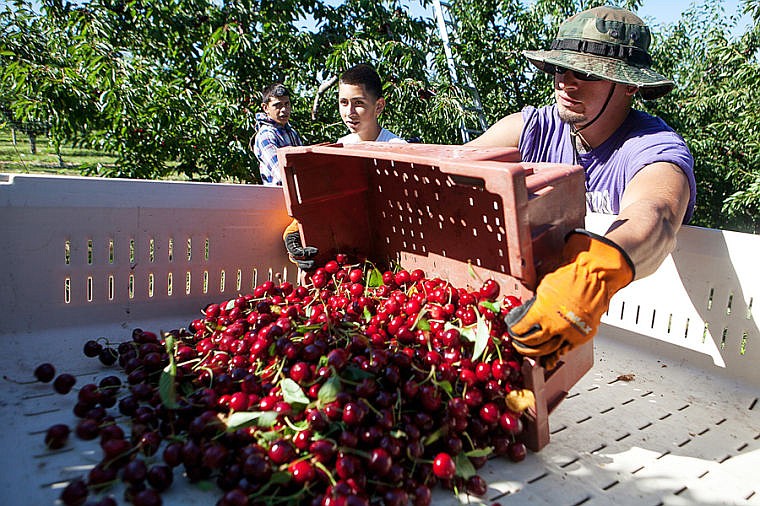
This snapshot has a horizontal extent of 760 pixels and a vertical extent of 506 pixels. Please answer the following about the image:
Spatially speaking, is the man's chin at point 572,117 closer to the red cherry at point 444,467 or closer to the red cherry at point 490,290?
the red cherry at point 490,290

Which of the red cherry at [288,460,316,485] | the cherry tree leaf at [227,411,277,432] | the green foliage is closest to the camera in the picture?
the red cherry at [288,460,316,485]

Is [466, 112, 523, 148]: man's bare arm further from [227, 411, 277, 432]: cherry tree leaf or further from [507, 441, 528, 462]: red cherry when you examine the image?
[227, 411, 277, 432]: cherry tree leaf

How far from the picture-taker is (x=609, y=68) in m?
1.89

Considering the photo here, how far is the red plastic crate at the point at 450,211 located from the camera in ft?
4.48

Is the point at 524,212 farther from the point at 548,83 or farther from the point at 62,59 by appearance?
the point at 548,83

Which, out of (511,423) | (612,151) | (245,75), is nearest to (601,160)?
(612,151)

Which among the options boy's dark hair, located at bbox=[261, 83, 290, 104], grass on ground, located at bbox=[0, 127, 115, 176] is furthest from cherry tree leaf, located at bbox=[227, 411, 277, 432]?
grass on ground, located at bbox=[0, 127, 115, 176]

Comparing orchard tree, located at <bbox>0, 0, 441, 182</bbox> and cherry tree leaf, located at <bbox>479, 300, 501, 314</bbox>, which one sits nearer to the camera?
cherry tree leaf, located at <bbox>479, 300, 501, 314</bbox>

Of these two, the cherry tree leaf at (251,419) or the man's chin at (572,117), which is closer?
the cherry tree leaf at (251,419)

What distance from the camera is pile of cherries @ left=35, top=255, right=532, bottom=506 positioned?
1.16 meters

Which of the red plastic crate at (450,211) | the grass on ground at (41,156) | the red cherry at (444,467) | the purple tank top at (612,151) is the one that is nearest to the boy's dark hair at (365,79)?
the purple tank top at (612,151)

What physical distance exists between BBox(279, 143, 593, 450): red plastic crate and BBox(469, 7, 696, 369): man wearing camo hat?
0.13 m

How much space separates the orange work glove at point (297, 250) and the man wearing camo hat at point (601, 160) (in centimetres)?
97

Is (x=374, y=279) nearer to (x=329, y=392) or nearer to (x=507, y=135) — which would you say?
(x=329, y=392)
